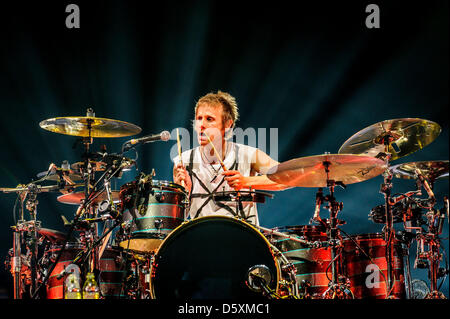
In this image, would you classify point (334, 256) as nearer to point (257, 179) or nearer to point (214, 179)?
point (257, 179)

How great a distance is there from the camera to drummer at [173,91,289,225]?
3.74m

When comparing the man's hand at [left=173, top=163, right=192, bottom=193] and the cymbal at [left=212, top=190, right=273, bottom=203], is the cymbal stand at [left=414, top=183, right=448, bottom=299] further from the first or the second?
the man's hand at [left=173, top=163, right=192, bottom=193]

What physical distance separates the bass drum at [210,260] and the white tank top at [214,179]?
79 centimetres

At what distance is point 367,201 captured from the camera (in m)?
5.73

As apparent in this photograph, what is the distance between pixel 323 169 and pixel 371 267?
106 centimetres

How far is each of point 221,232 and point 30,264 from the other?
2.11 m

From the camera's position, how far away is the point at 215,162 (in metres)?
4.13

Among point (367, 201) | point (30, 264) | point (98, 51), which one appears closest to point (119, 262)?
point (30, 264)

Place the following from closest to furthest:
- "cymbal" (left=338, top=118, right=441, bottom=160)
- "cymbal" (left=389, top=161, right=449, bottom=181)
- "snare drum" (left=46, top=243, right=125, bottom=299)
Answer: "cymbal" (left=338, top=118, right=441, bottom=160) < "snare drum" (left=46, top=243, right=125, bottom=299) < "cymbal" (left=389, top=161, right=449, bottom=181)

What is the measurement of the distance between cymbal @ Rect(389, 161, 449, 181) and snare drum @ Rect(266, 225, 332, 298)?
1216mm

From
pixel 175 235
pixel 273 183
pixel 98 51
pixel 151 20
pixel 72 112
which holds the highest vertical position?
pixel 151 20

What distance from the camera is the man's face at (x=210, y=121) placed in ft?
13.6

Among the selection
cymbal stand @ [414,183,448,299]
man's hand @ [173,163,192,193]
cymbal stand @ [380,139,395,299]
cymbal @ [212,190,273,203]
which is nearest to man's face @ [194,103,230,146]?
man's hand @ [173,163,192,193]
